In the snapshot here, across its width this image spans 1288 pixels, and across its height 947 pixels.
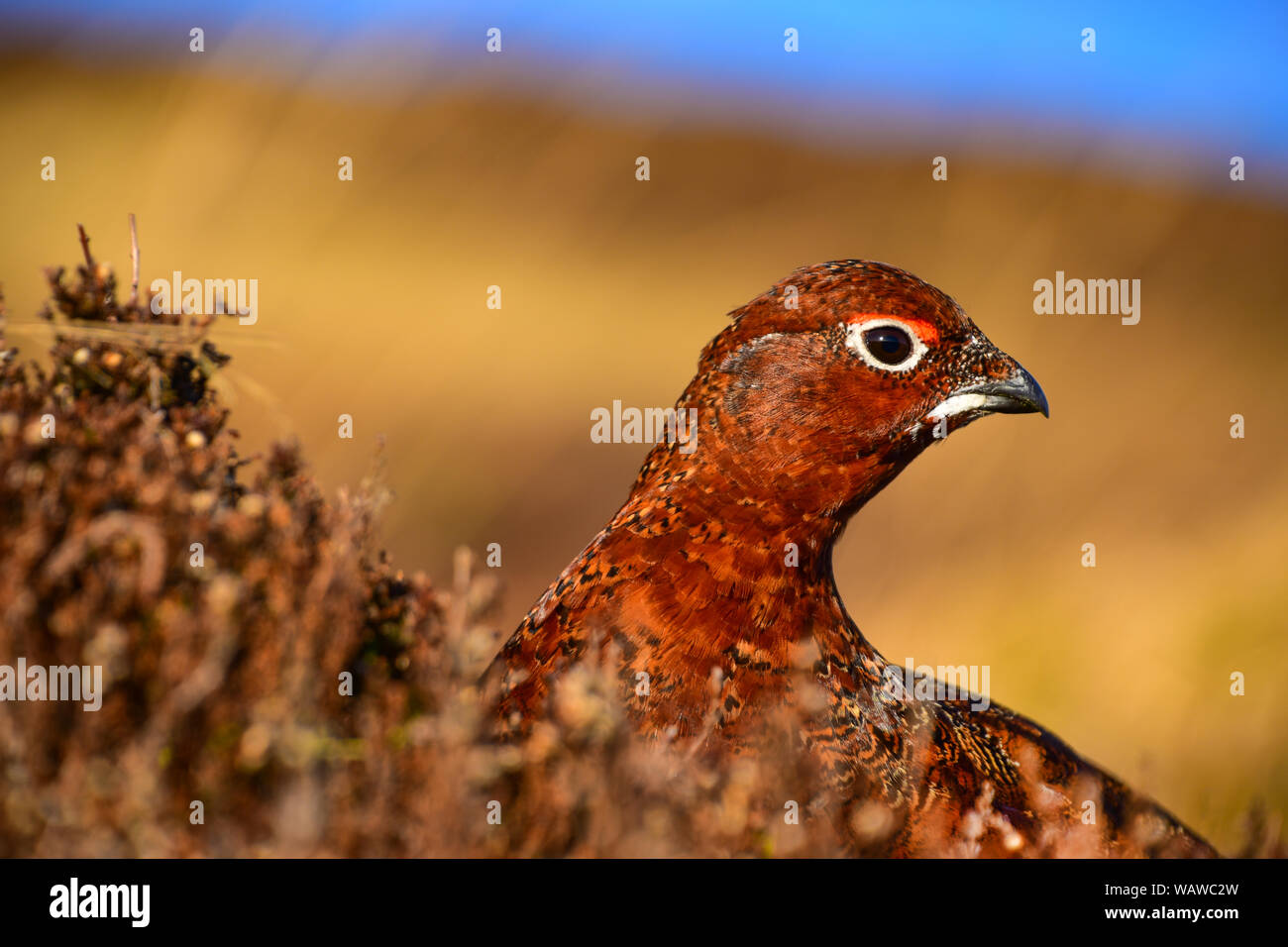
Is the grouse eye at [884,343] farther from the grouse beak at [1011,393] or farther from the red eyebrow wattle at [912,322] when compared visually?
the grouse beak at [1011,393]

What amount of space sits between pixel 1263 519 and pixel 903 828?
1200cm

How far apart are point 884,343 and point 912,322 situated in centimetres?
14

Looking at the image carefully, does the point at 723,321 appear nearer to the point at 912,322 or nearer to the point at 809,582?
the point at 912,322

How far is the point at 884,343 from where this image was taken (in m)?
3.64

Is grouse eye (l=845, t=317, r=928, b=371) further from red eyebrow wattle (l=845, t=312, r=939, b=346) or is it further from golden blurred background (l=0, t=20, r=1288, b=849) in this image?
golden blurred background (l=0, t=20, r=1288, b=849)

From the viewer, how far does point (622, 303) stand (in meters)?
21.5

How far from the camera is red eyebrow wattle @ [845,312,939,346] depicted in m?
3.63

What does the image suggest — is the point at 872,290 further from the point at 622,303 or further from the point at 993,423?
the point at 622,303

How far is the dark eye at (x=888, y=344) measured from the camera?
11.9 feet

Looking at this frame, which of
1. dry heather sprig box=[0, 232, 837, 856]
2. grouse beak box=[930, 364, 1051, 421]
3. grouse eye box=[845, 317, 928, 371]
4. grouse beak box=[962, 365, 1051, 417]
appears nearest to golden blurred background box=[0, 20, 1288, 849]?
dry heather sprig box=[0, 232, 837, 856]

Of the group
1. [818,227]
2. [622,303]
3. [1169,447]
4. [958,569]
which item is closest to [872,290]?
[958,569]

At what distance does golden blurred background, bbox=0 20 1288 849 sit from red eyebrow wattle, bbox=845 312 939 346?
220 cm

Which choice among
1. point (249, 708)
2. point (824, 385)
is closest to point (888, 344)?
point (824, 385)
